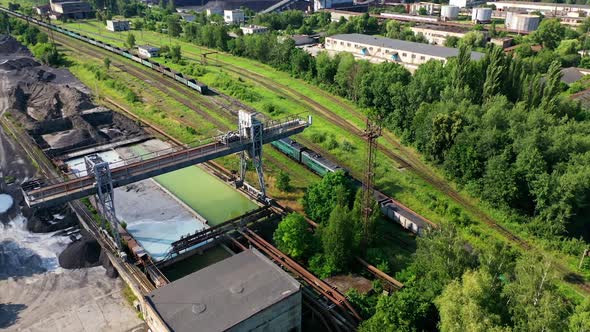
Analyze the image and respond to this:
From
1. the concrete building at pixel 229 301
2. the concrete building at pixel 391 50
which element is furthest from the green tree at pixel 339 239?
the concrete building at pixel 391 50

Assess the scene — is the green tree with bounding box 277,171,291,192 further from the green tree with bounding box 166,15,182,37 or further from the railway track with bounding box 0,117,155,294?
the green tree with bounding box 166,15,182,37

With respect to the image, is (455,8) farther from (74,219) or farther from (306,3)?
(74,219)

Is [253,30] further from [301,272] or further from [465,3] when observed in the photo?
[301,272]

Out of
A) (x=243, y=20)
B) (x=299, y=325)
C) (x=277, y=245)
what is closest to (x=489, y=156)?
(x=277, y=245)

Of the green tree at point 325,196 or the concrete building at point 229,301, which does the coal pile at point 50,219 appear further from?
the green tree at point 325,196

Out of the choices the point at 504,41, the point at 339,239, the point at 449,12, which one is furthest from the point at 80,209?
the point at 449,12
